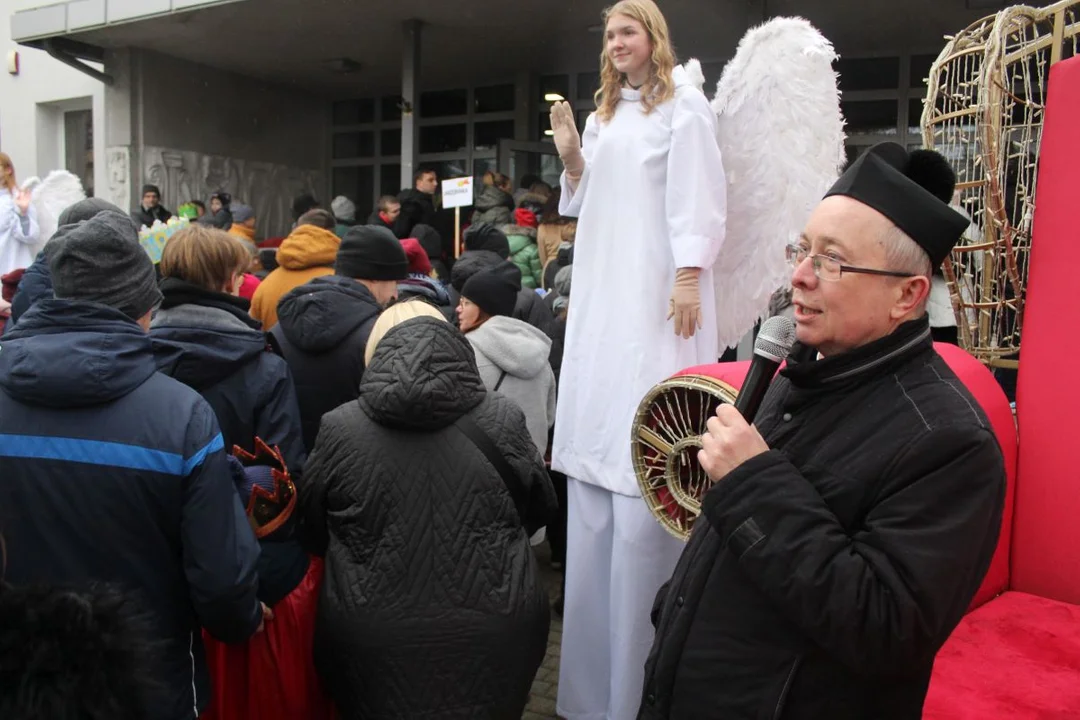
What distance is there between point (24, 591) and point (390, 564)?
1.18 metres

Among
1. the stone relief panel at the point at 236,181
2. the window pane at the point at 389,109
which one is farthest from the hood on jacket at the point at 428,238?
the window pane at the point at 389,109

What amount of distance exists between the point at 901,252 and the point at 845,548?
0.47 meters

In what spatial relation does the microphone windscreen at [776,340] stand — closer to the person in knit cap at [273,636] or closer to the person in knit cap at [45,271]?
the person in knit cap at [273,636]

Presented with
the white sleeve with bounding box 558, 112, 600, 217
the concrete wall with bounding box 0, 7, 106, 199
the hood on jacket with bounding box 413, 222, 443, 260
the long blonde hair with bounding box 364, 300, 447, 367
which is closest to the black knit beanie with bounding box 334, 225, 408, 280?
the white sleeve with bounding box 558, 112, 600, 217

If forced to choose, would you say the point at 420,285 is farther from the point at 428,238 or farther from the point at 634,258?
the point at 428,238

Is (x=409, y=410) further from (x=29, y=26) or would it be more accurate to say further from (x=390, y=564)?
(x=29, y=26)

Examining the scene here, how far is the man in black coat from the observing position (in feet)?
4.43

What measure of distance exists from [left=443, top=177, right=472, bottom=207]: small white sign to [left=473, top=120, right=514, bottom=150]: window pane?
6.09 metres

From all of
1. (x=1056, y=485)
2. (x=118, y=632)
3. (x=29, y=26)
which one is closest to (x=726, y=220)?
(x=1056, y=485)

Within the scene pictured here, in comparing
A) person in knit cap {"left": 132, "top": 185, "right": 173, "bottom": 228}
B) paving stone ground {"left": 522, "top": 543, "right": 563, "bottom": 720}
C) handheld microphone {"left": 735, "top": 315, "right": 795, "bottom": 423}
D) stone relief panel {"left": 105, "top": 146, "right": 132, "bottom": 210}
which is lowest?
paving stone ground {"left": 522, "top": 543, "right": 563, "bottom": 720}

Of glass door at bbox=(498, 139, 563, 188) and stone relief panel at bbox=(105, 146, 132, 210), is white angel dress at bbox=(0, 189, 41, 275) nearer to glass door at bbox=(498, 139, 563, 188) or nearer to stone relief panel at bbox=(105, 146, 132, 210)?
glass door at bbox=(498, 139, 563, 188)

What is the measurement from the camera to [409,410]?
2.30 metres

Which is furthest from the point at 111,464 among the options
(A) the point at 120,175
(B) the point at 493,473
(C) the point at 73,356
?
(A) the point at 120,175

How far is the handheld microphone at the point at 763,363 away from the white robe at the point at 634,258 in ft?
3.92
